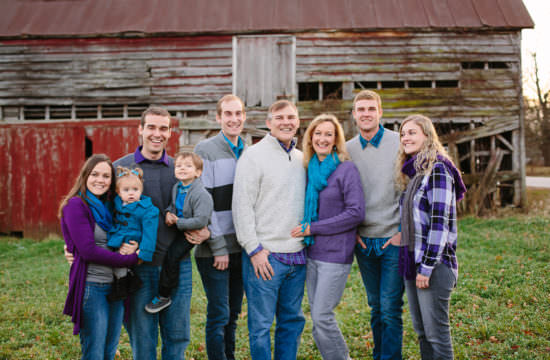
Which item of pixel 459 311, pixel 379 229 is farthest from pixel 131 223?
pixel 459 311

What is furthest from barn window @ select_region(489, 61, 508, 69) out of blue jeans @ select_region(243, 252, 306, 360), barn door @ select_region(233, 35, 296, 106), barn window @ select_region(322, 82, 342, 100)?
blue jeans @ select_region(243, 252, 306, 360)

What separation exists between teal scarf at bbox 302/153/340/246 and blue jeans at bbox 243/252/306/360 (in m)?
0.33

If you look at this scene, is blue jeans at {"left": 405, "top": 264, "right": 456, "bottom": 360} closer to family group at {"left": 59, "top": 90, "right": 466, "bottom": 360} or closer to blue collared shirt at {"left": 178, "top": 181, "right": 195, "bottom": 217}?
family group at {"left": 59, "top": 90, "right": 466, "bottom": 360}

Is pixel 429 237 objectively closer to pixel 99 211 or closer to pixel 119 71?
pixel 99 211

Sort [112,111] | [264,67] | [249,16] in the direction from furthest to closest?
1. [112,111]
2. [249,16]
3. [264,67]

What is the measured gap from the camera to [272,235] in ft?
10.4

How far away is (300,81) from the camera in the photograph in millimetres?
11344

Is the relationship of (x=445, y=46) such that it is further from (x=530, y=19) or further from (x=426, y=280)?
(x=426, y=280)

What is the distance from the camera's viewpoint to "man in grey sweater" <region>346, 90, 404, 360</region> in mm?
3350

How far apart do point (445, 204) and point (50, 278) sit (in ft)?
23.2

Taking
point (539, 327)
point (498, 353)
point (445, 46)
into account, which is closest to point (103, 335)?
point (498, 353)

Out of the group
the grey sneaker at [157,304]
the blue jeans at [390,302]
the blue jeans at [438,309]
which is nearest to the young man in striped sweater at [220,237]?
the grey sneaker at [157,304]

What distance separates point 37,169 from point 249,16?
782 centimetres

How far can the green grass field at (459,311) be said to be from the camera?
163 inches
